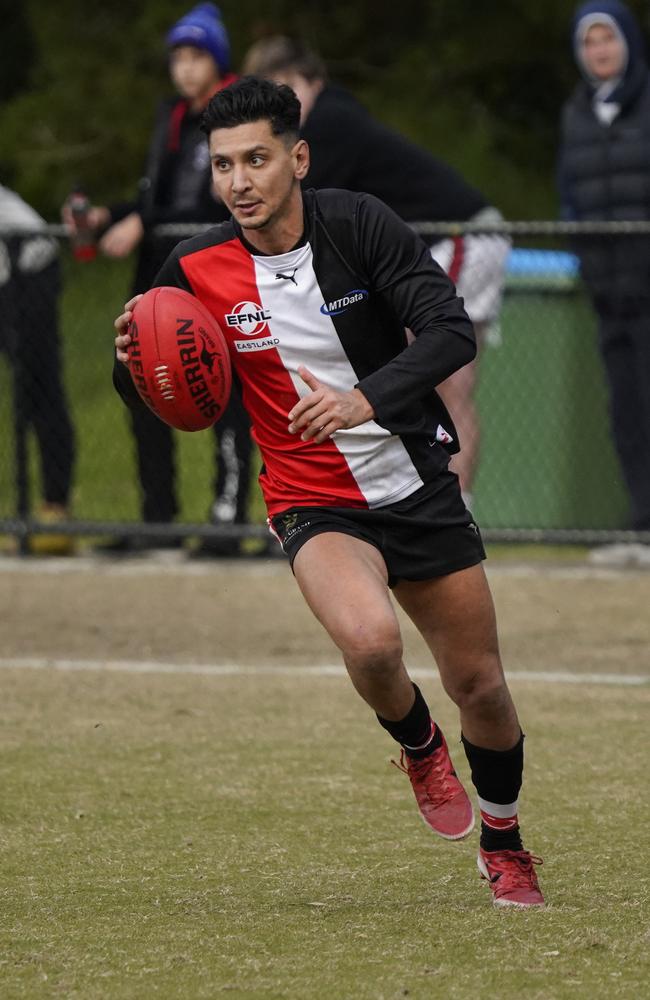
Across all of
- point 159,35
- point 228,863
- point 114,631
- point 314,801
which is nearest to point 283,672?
point 114,631

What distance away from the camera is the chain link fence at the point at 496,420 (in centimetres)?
988

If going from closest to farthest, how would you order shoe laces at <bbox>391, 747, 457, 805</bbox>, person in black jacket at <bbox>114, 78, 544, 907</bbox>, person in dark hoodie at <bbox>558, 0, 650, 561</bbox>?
person in black jacket at <bbox>114, 78, 544, 907</bbox>
shoe laces at <bbox>391, 747, 457, 805</bbox>
person in dark hoodie at <bbox>558, 0, 650, 561</bbox>

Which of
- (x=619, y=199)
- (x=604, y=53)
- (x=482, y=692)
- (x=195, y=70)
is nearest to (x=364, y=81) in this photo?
(x=604, y=53)

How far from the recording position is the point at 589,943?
4.19 metres

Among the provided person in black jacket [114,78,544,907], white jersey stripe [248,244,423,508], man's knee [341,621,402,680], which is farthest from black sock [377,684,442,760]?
white jersey stripe [248,244,423,508]

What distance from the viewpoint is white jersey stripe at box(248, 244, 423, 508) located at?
4.66 meters

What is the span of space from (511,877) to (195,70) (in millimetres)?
5577

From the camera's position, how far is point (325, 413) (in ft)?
14.2

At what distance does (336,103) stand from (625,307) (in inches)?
69.8

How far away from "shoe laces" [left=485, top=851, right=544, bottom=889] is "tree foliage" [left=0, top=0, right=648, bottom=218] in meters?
12.7

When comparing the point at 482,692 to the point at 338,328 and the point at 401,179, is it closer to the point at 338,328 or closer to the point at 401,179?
the point at 338,328

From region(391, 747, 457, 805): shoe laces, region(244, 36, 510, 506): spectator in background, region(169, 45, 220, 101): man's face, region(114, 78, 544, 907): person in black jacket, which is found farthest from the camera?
region(169, 45, 220, 101): man's face

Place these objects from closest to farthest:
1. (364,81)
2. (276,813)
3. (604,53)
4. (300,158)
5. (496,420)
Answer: (300,158) < (276,813) < (604,53) < (496,420) < (364,81)

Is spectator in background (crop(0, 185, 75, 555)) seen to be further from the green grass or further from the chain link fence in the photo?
the green grass
